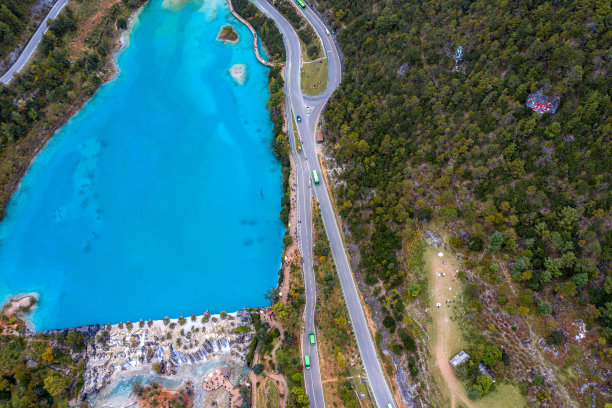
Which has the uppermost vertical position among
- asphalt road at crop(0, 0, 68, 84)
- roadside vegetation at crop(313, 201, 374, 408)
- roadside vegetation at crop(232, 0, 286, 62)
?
roadside vegetation at crop(232, 0, 286, 62)

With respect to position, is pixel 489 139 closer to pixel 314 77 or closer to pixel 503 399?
pixel 503 399

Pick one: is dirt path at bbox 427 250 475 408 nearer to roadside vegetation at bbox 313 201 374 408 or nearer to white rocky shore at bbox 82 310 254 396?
Answer: roadside vegetation at bbox 313 201 374 408

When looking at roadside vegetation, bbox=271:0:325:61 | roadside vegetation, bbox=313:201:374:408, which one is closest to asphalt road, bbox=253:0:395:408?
roadside vegetation, bbox=313:201:374:408

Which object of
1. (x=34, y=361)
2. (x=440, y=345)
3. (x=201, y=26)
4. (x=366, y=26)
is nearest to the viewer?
(x=440, y=345)

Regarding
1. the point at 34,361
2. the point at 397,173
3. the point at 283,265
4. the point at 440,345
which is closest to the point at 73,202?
the point at 34,361

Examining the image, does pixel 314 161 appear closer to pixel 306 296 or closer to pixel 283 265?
pixel 283 265

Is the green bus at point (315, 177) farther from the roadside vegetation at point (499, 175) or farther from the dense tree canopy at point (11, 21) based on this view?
the dense tree canopy at point (11, 21)
